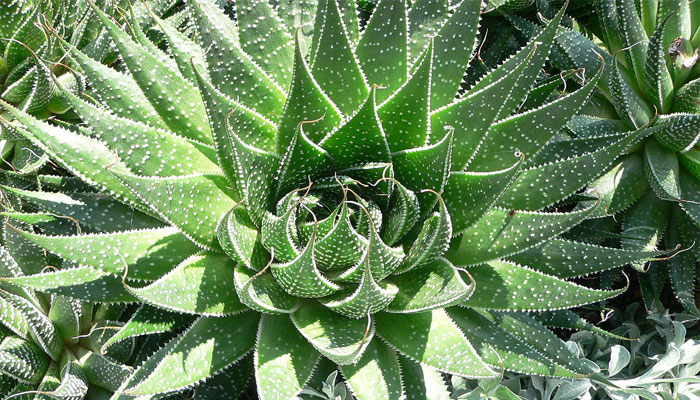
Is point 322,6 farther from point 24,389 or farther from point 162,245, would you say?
point 24,389

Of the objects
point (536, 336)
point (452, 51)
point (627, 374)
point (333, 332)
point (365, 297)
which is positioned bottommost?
point (627, 374)

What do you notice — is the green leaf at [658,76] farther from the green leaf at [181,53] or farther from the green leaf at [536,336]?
the green leaf at [181,53]

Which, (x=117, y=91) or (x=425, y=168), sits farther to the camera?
(x=117, y=91)

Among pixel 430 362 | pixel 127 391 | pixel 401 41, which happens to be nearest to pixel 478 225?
pixel 430 362

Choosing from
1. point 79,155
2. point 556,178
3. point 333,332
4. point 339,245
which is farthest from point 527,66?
point 79,155

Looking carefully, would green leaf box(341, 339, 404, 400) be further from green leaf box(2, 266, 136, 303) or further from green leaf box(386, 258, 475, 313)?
green leaf box(2, 266, 136, 303)

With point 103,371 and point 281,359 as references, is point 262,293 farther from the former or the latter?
point 103,371

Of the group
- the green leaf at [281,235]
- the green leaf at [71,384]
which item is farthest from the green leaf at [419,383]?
the green leaf at [71,384]
